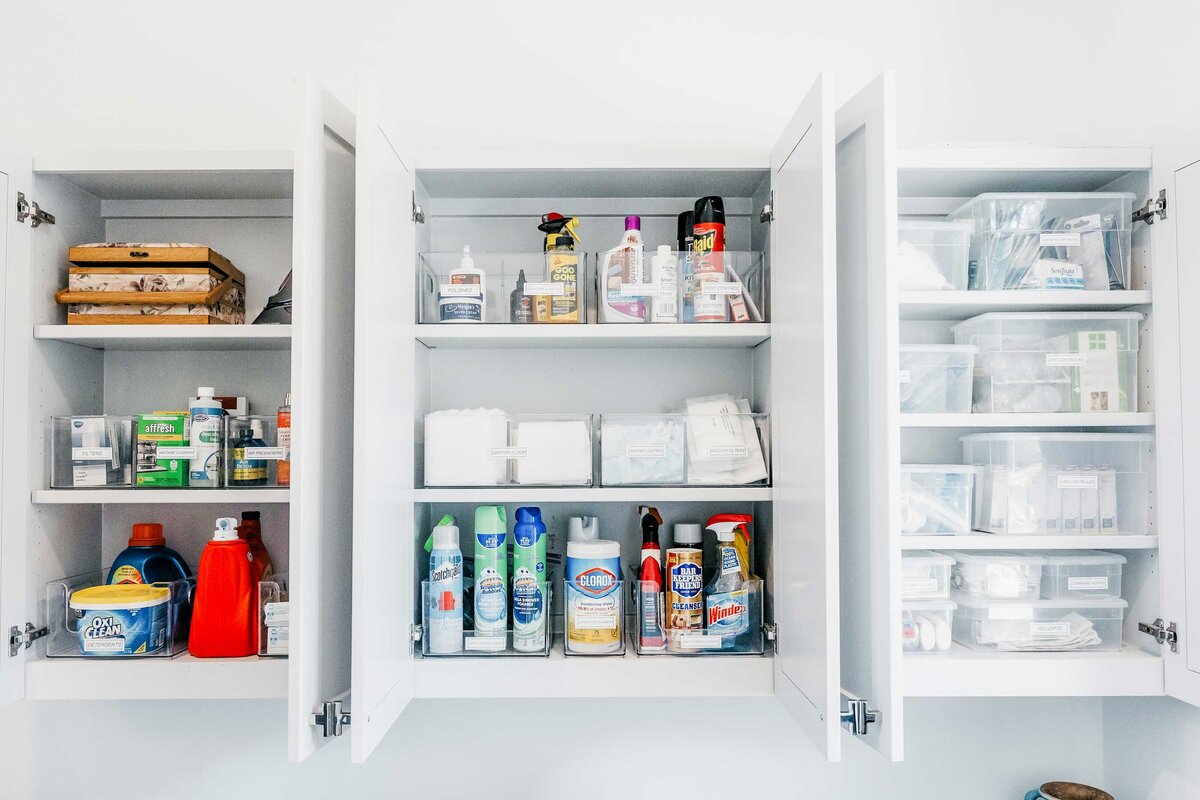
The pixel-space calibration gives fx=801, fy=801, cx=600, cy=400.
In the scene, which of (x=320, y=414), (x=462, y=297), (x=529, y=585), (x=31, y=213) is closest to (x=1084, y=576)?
(x=529, y=585)

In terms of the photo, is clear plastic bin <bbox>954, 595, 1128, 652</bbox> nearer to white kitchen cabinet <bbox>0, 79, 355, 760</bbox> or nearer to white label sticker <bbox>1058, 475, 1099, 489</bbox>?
white label sticker <bbox>1058, 475, 1099, 489</bbox>

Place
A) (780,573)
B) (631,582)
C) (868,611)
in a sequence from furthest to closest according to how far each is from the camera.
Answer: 1. (631,582)
2. (780,573)
3. (868,611)

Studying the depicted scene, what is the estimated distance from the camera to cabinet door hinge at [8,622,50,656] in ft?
4.72

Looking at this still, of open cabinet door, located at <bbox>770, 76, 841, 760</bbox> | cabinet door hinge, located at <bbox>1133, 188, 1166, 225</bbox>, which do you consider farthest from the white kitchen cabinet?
cabinet door hinge, located at <bbox>1133, 188, 1166, 225</bbox>

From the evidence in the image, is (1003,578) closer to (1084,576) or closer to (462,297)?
(1084,576)

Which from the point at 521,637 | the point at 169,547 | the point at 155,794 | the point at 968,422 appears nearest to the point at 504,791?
the point at 521,637

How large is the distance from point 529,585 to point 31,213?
3.83ft

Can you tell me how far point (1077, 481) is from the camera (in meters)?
1.50

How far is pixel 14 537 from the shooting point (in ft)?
4.82

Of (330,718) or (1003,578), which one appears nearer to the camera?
(330,718)

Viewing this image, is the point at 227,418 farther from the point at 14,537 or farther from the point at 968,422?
the point at 968,422

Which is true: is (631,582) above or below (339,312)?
below

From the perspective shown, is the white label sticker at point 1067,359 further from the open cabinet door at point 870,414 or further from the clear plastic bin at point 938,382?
the open cabinet door at point 870,414

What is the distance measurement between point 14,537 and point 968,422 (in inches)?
69.7
